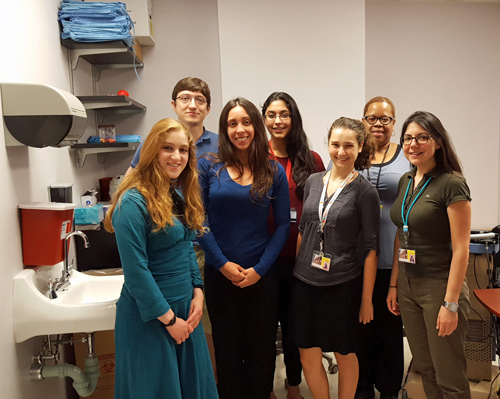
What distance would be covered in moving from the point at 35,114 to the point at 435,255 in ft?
5.62

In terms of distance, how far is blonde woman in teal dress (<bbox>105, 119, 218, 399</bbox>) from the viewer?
4.63ft

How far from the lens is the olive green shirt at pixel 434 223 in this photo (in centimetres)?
169

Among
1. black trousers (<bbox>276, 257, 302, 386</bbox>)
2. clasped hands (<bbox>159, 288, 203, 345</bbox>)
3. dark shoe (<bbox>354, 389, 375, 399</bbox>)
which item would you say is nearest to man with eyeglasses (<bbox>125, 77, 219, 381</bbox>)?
black trousers (<bbox>276, 257, 302, 386</bbox>)

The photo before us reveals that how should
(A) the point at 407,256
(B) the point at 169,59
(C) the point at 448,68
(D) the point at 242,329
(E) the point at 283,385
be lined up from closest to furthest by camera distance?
(A) the point at 407,256
(D) the point at 242,329
(E) the point at 283,385
(B) the point at 169,59
(C) the point at 448,68

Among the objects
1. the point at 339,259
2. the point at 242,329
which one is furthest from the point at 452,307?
the point at 242,329

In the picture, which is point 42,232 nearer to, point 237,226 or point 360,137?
point 237,226

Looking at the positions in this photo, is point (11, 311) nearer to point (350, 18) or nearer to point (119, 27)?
point (119, 27)

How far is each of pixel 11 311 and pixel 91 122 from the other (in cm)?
174

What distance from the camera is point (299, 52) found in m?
3.18

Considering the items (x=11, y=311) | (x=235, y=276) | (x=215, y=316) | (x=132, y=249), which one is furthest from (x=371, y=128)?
(x=11, y=311)

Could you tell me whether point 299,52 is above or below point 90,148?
above

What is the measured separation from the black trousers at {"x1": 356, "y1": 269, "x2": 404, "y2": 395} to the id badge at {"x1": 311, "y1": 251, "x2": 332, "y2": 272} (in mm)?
475

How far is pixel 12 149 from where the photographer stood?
63.7 inches

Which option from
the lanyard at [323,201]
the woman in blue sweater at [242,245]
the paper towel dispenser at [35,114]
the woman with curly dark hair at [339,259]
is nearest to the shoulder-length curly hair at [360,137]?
the woman with curly dark hair at [339,259]
